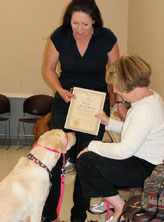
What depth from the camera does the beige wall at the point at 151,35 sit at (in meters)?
3.86

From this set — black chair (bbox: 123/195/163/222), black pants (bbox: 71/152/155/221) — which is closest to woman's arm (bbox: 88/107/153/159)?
black pants (bbox: 71/152/155/221)

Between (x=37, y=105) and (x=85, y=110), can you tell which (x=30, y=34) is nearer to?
(x=37, y=105)

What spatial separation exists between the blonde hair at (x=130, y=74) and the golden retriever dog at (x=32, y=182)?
717 millimetres

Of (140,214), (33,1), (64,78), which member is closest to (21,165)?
(64,78)

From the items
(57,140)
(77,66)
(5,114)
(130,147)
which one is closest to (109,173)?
(130,147)

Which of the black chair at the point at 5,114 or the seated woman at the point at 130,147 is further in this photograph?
the black chair at the point at 5,114

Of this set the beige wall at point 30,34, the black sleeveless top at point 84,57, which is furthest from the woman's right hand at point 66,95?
the beige wall at point 30,34

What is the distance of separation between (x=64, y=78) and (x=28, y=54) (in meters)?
4.04

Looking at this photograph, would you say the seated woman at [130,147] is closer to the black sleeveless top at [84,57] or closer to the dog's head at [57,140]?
the dog's head at [57,140]

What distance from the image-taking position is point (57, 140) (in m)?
2.42

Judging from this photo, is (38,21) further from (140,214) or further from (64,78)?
(140,214)

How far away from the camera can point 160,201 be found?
1.70 meters

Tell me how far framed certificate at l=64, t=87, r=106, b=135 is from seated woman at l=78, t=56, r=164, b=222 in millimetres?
420

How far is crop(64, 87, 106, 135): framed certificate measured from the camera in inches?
100
